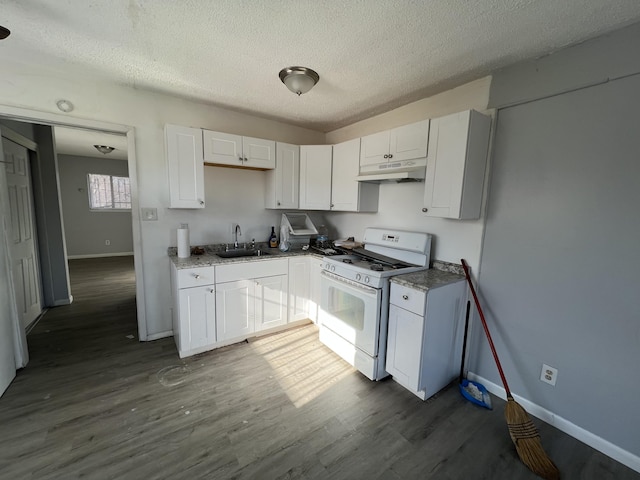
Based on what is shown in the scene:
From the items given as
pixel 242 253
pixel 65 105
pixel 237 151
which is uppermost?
pixel 65 105

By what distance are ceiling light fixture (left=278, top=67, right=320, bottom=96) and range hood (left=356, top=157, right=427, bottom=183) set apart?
95 centimetres

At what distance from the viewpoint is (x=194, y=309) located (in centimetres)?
242

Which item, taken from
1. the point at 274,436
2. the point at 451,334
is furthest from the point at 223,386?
the point at 451,334

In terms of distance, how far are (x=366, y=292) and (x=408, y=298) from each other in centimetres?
34

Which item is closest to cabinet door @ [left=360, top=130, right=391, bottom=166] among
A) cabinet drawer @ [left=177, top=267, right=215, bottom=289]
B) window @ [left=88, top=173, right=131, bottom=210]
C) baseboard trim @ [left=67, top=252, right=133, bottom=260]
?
cabinet drawer @ [left=177, top=267, right=215, bottom=289]

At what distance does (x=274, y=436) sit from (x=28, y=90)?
10.5 ft

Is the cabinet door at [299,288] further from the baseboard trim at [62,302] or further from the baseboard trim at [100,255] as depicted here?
the baseboard trim at [100,255]

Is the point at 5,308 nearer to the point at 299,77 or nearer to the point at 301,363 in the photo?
the point at 301,363

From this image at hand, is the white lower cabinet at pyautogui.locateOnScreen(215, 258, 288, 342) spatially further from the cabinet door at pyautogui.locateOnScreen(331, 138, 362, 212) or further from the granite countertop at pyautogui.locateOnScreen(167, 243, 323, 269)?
the cabinet door at pyautogui.locateOnScreen(331, 138, 362, 212)

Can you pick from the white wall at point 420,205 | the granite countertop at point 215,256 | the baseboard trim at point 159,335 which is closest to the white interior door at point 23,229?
the baseboard trim at point 159,335

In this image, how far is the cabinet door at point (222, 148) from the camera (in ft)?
8.66

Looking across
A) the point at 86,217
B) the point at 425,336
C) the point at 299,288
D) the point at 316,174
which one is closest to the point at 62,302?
the point at 299,288

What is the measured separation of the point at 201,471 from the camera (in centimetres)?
145

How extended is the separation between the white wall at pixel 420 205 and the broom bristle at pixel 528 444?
1.02 metres
